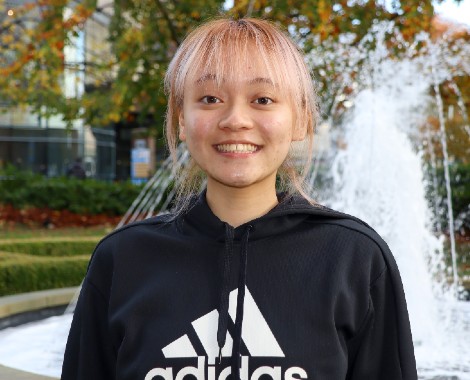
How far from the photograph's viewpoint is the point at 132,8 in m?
12.6

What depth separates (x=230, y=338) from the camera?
1584 mm

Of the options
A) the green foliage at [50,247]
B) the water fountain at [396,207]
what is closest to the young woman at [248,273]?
the water fountain at [396,207]

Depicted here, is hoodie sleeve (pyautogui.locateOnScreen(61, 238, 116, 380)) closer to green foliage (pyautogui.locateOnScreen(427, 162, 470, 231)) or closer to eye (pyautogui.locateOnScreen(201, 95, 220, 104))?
eye (pyautogui.locateOnScreen(201, 95, 220, 104))

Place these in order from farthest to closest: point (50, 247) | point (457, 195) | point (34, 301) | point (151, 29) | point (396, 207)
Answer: point (457, 195)
point (151, 29)
point (50, 247)
point (396, 207)
point (34, 301)

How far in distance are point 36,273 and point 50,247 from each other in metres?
2.36

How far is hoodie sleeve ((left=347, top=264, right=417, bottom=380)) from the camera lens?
159 cm

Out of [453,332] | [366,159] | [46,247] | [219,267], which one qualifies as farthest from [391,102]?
[219,267]

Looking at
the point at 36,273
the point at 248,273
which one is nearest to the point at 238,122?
the point at 248,273

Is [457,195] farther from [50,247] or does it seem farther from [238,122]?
[238,122]

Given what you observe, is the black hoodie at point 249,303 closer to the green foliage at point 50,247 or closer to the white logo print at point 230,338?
the white logo print at point 230,338

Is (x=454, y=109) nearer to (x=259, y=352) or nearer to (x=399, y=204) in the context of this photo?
(x=399, y=204)

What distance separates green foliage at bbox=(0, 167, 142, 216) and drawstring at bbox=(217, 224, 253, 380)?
690 inches

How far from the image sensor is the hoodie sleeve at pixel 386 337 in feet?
5.22

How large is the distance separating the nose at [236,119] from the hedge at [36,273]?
7439mm
